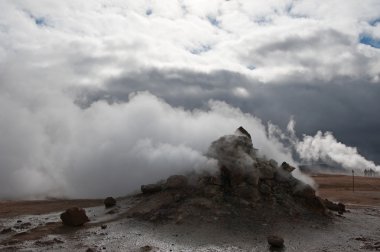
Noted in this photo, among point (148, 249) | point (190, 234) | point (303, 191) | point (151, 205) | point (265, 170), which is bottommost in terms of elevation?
point (148, 249)

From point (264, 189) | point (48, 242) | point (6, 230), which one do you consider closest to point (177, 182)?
point (264, 189)

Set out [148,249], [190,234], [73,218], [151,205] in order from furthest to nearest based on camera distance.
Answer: [151,205]
[73,218]
[190,234]
[148,249]

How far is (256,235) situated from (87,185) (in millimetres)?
13128

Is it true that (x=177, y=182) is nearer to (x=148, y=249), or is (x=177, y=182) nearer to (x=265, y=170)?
(x=265, y=170)

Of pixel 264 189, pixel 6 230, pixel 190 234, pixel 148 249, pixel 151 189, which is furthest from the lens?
pixel 151 189

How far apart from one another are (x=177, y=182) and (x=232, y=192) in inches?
78.7

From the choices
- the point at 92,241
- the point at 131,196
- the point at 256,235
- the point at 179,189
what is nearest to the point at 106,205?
the point at 131,196

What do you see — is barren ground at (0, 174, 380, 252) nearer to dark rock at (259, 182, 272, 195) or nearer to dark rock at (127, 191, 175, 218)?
dark rock at (127, 191, 175, 218)

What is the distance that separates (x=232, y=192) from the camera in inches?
634

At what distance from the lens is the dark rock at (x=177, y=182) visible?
651 inches

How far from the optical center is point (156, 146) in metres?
22.2

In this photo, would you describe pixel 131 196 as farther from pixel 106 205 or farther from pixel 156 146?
pixel 156 146

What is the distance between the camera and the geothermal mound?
1511 cm

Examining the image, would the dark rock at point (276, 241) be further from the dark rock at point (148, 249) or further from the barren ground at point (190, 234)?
the dark rock at point (148, 249)
